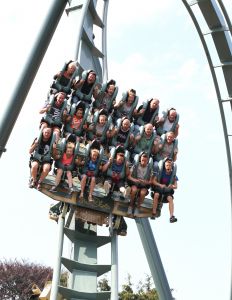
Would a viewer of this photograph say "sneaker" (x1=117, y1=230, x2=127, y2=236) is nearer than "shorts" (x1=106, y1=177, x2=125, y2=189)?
No

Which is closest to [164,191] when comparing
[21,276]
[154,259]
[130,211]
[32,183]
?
[130,211]

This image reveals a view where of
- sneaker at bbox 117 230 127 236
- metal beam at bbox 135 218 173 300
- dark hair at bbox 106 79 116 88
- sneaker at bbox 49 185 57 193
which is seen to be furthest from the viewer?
metal beam at bbox 135 218 173 300

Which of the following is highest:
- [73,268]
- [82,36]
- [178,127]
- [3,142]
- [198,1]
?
[82,36]

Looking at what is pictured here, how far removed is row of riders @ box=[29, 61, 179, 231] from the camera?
787cm

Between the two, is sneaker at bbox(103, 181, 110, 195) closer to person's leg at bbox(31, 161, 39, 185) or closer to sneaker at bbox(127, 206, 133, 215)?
sneaker at bbox(127, 206, 133, 215)

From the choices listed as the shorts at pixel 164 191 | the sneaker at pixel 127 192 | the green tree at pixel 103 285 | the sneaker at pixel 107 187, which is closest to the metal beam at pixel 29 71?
the sneaker at pixel 107 187

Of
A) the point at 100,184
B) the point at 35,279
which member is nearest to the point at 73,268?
the point at 100,184

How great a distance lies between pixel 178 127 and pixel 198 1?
81.5 inches

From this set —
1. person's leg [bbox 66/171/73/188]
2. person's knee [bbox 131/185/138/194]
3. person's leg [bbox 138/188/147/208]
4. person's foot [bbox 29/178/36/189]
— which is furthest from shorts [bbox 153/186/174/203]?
person's foot [bbox 29/178/36/189]

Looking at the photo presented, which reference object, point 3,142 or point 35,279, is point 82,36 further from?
point 35,279

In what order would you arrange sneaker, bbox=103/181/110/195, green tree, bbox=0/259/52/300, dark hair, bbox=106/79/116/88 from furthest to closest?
green tree, bbox=0/259/52/300
dark hair, bbox=106/79/116/88
sneaker, bbox=103/181/110/195

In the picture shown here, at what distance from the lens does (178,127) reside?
9.19m

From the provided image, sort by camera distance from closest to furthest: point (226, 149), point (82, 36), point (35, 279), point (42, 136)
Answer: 1. point (42, 136)
2. point (226, 149)
3. point (82, 36)
4. point (35, 279)

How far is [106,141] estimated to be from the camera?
28.4 feet
